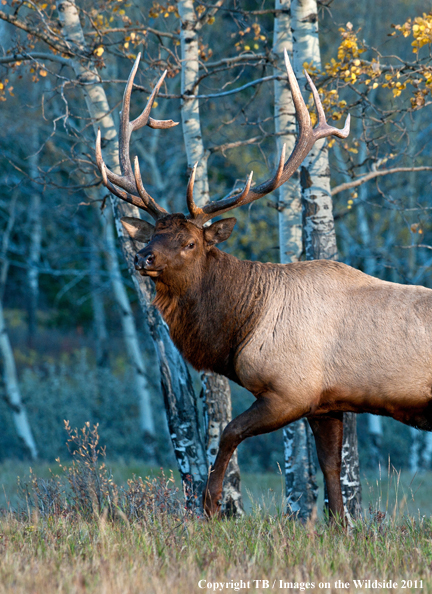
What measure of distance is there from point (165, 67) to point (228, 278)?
2.62 m

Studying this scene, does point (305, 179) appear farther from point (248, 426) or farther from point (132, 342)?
point (132, 342)

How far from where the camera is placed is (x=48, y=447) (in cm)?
1698

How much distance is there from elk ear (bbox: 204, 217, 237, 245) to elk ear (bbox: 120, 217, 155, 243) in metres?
0.48

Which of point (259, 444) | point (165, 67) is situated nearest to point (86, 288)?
point (259, 444)

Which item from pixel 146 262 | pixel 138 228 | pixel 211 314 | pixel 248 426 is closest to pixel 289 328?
pixel 211 314

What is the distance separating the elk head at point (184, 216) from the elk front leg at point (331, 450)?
62.5 inches

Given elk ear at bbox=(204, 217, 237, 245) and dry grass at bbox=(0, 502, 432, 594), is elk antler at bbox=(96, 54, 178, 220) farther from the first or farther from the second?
dry grass at bbox=(0, 502, 432, 594)

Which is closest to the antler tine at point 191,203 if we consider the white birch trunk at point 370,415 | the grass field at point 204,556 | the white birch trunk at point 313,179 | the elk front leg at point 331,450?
the white birch trunk at point 313,179

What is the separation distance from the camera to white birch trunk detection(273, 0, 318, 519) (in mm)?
6309

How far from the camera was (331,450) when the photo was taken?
512 centimetres

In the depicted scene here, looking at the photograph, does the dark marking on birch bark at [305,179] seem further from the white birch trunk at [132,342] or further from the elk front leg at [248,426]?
the white birch trunk at [132,342]

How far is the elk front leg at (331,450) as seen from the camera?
509cm

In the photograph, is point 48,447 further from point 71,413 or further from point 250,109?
point 250,109

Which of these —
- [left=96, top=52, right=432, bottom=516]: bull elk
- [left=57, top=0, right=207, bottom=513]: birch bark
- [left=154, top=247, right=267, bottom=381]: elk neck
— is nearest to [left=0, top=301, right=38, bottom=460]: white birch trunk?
[left=57, top=0, right=207, bottom=513]: birch bark
